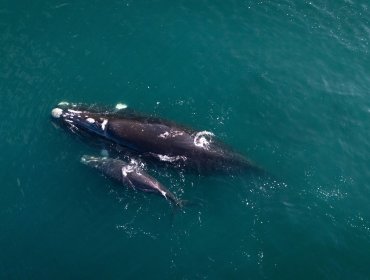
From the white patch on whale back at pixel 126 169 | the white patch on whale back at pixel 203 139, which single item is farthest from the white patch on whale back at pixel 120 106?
the white patch on whale back at pixel 203 139

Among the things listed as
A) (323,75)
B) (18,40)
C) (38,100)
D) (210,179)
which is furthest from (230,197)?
(18,40)

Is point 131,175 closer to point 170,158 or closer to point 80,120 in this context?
point 170,158

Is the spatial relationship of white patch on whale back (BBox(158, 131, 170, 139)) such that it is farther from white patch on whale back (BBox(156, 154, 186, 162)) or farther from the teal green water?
the teal green water

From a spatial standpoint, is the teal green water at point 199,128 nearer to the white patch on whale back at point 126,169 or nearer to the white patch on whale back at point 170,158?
the white patch on whale back at point 170,158

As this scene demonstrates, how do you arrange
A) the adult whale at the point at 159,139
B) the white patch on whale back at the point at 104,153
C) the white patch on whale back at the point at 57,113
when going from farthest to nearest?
the white patch on whale back at the point at 57,113
the white patch on whale back at the point at 104,153
the adult whale at the point at 159,139

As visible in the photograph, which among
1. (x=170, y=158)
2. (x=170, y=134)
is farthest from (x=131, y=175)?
(x=170, y=134)

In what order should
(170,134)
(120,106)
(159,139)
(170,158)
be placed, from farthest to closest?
1. (120,106)
2. (170,134)
3. (159,139)
4. (170,158)

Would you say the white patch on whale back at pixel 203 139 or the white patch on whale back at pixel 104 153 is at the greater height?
the white patch on whale back at pixel 203 139
